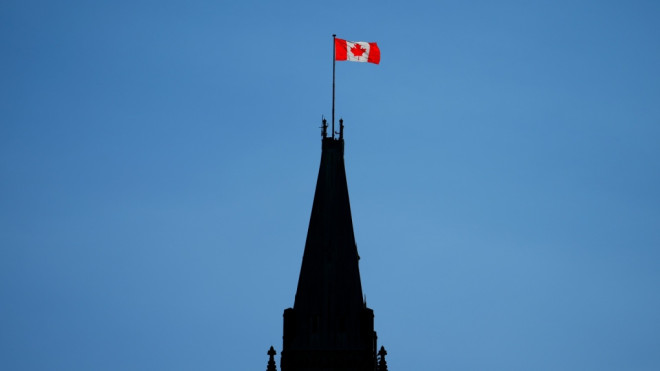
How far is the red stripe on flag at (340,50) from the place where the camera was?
136500mm

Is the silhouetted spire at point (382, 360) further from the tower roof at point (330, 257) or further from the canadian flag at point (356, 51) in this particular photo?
the canadian flag at point (356, 51)

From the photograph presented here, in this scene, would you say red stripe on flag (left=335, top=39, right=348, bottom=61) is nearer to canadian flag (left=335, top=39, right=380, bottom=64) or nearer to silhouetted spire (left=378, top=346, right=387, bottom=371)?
canadian flag (left=335, top=39, right=380, bottom=64)

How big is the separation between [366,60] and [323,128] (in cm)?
540

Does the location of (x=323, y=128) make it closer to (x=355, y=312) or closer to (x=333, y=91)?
(x=333, y=91)

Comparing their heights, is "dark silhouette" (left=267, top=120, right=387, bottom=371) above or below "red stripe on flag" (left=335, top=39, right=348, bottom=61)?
below

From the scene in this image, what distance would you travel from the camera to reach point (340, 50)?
13662 centimetres

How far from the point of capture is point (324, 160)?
13525cm

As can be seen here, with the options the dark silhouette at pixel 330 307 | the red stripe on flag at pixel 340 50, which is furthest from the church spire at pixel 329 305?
the red stripe on flag at pixel 340 50

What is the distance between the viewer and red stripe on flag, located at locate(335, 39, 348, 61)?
448ft

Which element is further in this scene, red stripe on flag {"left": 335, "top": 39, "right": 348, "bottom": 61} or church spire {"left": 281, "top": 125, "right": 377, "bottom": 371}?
red stripe on flag {"left": 335, "top": 39, "right": 348, "bottom": 61}

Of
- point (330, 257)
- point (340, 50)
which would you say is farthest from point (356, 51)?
point (330, 257)

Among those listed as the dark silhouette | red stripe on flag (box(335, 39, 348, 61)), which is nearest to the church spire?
the dark silhouette

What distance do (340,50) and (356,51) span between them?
1080 mm

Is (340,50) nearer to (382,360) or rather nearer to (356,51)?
(356,51)
